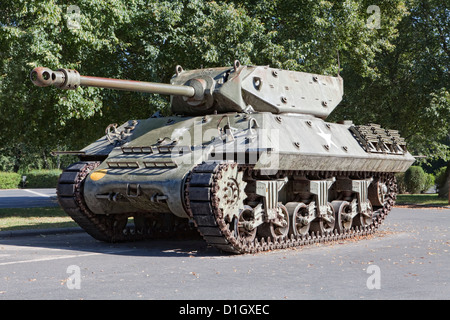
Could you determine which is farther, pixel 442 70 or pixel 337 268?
pixel 442 70

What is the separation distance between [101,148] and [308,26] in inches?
457

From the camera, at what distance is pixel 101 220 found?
13.0 m

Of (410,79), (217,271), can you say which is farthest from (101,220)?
(410,79)

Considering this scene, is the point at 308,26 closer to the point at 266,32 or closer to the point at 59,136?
the point at 266,32

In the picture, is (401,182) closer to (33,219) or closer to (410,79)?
(410,79)

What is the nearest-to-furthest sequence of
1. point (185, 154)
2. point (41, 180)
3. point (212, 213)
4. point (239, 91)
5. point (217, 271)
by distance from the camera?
point (217, 271) → point (212, 213) → point (185, 154) → point (239, 91) → point (41, 180)

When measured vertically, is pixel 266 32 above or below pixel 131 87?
above

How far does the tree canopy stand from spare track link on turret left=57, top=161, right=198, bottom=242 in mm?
5561

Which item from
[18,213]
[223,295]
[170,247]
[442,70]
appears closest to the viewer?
[223,295]

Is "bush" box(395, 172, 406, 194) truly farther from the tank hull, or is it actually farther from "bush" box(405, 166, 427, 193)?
the tank hull

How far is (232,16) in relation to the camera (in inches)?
812

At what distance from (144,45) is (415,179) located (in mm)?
23791

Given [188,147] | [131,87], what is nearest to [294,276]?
[188,147]

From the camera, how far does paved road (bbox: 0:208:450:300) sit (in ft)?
25.8
